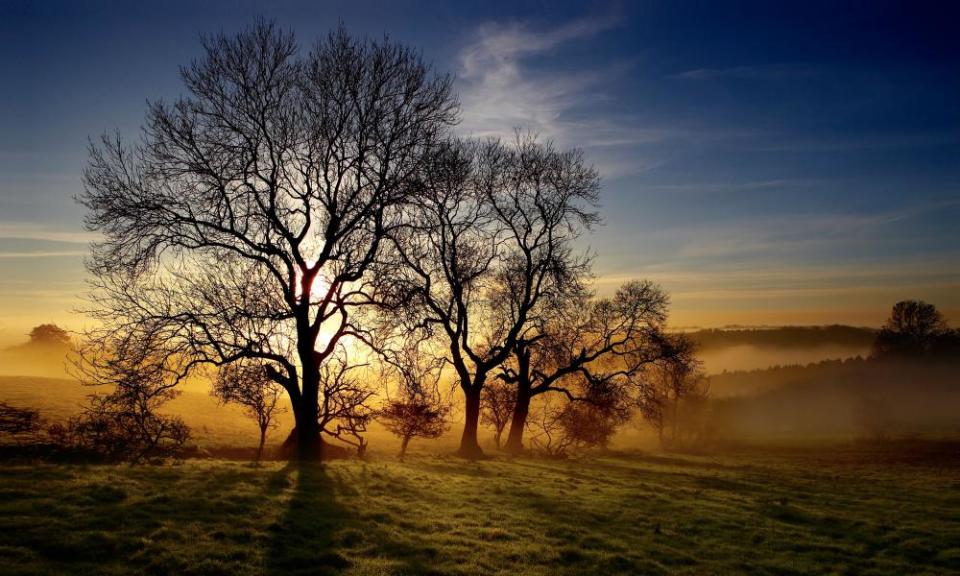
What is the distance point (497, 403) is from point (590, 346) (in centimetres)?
1009

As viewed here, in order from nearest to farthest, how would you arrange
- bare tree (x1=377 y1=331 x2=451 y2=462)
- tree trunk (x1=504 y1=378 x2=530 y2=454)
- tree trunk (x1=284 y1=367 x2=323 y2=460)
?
1. tree trunk (x1=284 y1=367 x2=323 y2=460)
2. bare tree (x1=377 y1=331 x2=451 y2=462)
3. tree trunk (x1=504 y1=378 x2=530 y2=454)

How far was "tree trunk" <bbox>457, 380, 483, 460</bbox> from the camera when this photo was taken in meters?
27.0

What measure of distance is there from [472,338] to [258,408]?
11.5 m

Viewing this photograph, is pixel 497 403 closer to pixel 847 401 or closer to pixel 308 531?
pixel 308 531

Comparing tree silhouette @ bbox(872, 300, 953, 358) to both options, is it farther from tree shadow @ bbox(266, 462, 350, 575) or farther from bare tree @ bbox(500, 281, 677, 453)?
tree shadow @ bbox(266, 462, 350, 575)

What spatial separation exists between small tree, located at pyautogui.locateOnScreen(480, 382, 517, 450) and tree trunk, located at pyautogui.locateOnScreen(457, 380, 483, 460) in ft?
23.3

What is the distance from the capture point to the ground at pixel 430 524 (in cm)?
918

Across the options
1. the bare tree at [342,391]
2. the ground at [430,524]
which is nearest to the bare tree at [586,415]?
the ground at [430,524]

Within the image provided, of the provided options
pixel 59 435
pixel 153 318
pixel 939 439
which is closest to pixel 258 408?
pixel 59 435

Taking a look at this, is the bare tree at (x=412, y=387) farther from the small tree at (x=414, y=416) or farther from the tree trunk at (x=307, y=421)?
the tree trunk at (x=307, y=421)

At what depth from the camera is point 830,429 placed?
6919 cm

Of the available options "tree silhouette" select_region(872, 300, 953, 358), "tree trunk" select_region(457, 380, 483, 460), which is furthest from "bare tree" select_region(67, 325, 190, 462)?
"tree silhouette" select_region(872, 300, 953, 358)

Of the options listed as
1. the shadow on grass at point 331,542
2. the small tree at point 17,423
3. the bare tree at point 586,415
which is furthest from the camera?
the bare tree at point 586,415

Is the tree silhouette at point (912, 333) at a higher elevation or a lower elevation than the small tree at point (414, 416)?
higher
